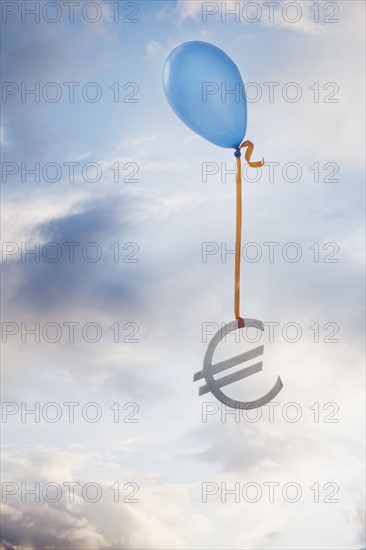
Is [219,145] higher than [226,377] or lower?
higher

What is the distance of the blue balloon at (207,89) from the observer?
34.9 ft

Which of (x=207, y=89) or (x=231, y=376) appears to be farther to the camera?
(x=207, y=89)

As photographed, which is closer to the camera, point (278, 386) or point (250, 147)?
point (278, 386)

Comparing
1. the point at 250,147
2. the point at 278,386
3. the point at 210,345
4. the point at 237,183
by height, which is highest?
the point at 250,147

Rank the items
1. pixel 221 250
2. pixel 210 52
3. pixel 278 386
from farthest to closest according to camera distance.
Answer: pixel 221 250
pixel 210 52
pixel 278 386

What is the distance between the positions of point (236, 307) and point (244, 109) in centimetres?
326

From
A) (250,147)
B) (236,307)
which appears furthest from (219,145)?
(236,307)

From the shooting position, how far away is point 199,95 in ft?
35.0

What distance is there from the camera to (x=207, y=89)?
1064 cm

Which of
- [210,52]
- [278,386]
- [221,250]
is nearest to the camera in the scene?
[278,386]

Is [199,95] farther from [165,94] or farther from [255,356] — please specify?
[255,356]

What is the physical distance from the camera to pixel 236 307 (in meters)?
10.4

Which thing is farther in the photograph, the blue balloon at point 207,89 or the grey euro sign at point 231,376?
the blue balloon at point 207,89

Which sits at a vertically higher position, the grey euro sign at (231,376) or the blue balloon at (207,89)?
the blue balloon at (207,89)
